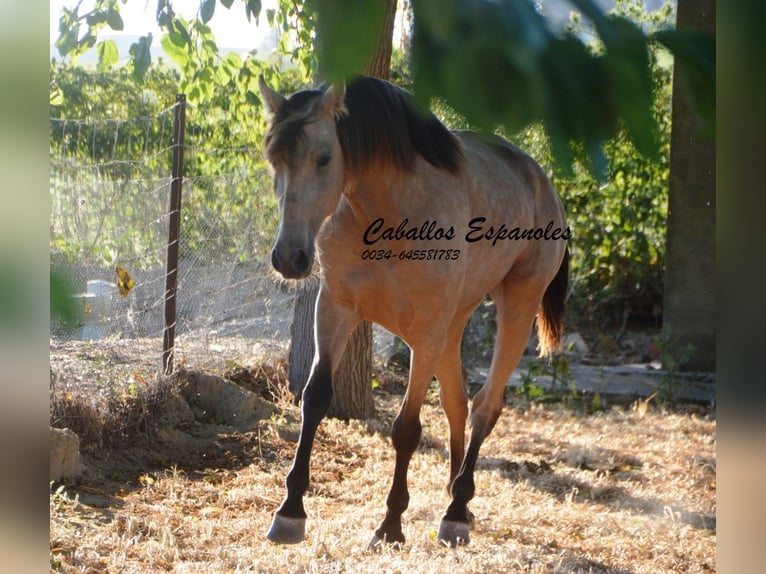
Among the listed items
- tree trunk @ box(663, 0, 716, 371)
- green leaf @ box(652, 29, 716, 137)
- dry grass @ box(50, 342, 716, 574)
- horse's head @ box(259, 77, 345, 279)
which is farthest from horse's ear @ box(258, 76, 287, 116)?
tree trunk @ box(663, 0, 716, 371)

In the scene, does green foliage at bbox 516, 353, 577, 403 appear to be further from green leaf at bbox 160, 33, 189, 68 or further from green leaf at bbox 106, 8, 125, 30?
green leaf at bbox 106, 8, 125, 30

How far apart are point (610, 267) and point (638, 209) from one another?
0.52m

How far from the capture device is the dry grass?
2572mm

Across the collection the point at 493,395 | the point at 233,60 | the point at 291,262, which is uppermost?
the point at 233,60

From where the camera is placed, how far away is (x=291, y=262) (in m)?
2.16

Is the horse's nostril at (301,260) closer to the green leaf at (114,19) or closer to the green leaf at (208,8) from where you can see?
the green leaf at (208,8)

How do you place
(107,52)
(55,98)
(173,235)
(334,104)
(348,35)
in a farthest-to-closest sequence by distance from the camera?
(173,235) < (107,52) < (55,98) < (334,104) < (348,35)

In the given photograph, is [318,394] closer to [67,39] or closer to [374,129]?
[374,129]

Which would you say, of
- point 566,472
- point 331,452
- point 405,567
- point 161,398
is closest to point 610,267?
point 566,472

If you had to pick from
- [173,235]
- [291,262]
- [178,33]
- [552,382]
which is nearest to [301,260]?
[291,262]

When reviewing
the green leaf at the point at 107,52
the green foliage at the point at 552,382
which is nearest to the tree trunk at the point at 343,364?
the green foliage at the point at 552,382

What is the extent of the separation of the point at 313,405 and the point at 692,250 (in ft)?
10.8

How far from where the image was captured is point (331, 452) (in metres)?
3.80

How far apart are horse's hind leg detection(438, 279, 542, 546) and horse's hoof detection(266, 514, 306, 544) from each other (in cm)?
53
